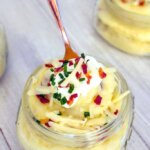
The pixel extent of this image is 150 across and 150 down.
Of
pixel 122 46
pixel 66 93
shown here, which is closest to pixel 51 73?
pixel 66 93

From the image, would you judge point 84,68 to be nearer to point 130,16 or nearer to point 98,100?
point 98,100

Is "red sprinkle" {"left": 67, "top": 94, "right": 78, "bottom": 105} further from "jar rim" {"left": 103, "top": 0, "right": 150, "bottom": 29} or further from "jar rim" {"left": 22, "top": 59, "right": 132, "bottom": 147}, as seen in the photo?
"jar rim" {"left": 103, "top": 0, "right": 150, "bottom": 29}

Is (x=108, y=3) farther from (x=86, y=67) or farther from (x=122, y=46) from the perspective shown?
(x=86, y=67)

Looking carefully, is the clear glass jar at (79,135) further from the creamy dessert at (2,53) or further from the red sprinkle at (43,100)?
the creamy dessert at (2,53)

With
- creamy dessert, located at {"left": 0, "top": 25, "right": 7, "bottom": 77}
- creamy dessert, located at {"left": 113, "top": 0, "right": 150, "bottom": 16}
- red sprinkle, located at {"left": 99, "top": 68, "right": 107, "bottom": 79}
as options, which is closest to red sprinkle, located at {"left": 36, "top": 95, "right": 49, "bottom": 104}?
red sprinkle, located at {"left": 99, "top": 68, "right": 107, "bottom": 79}

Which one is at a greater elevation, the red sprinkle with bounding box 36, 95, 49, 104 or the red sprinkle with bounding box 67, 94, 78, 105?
the red sprinkle with bounding box 67, 94, 78, 105
